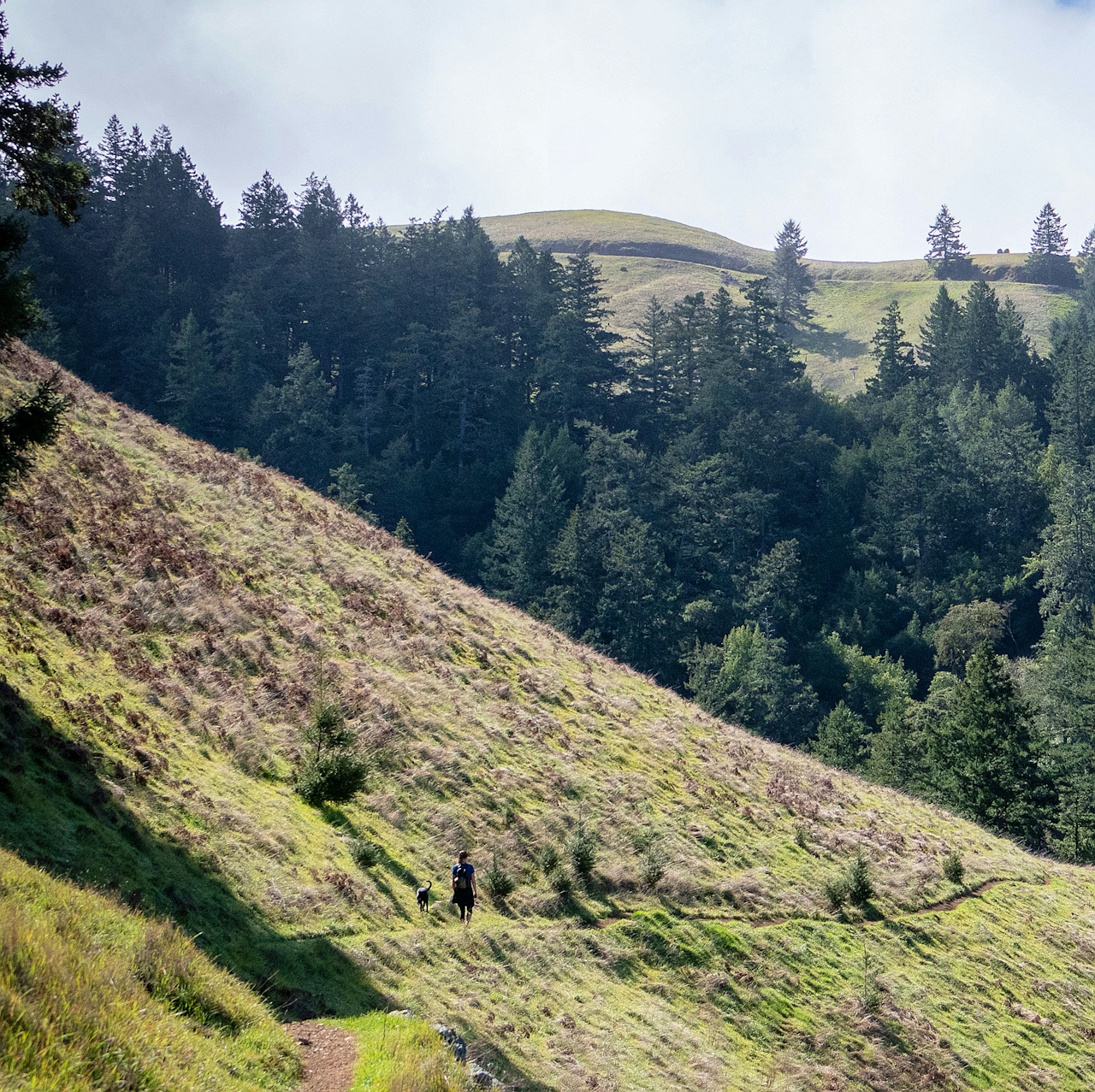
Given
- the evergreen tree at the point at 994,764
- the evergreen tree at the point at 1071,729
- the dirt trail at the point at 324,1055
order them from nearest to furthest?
the dirt trail at the point at 324,1055
the evergreen tree at the point at 994,764
the evergreen tree at the point at 1071,729

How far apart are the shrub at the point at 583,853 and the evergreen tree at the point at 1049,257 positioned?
174 m

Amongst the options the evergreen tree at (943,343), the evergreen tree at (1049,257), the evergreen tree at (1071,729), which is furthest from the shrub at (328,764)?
the evergreen tree at (1049,257)

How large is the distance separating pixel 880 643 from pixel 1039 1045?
6089 centimetres

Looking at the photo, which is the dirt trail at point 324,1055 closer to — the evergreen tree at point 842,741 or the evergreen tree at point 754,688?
the evergreen tree at point 842,741

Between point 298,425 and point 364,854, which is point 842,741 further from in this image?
point 298,425

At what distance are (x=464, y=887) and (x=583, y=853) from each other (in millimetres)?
4588

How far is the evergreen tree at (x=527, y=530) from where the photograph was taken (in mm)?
74812

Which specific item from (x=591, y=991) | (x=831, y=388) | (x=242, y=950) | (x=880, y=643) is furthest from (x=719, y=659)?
(x=831, y=388)

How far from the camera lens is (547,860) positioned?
20.9 m

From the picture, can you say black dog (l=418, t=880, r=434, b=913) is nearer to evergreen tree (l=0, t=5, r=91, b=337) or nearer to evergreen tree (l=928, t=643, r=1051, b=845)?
evergreen tree (l=0, t=5, r=91, b=337)

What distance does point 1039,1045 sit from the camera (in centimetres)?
2238

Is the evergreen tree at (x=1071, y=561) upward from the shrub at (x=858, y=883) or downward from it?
upward

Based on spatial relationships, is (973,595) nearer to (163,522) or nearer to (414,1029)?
(163,522)

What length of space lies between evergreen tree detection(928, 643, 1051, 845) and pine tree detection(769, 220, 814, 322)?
119m
